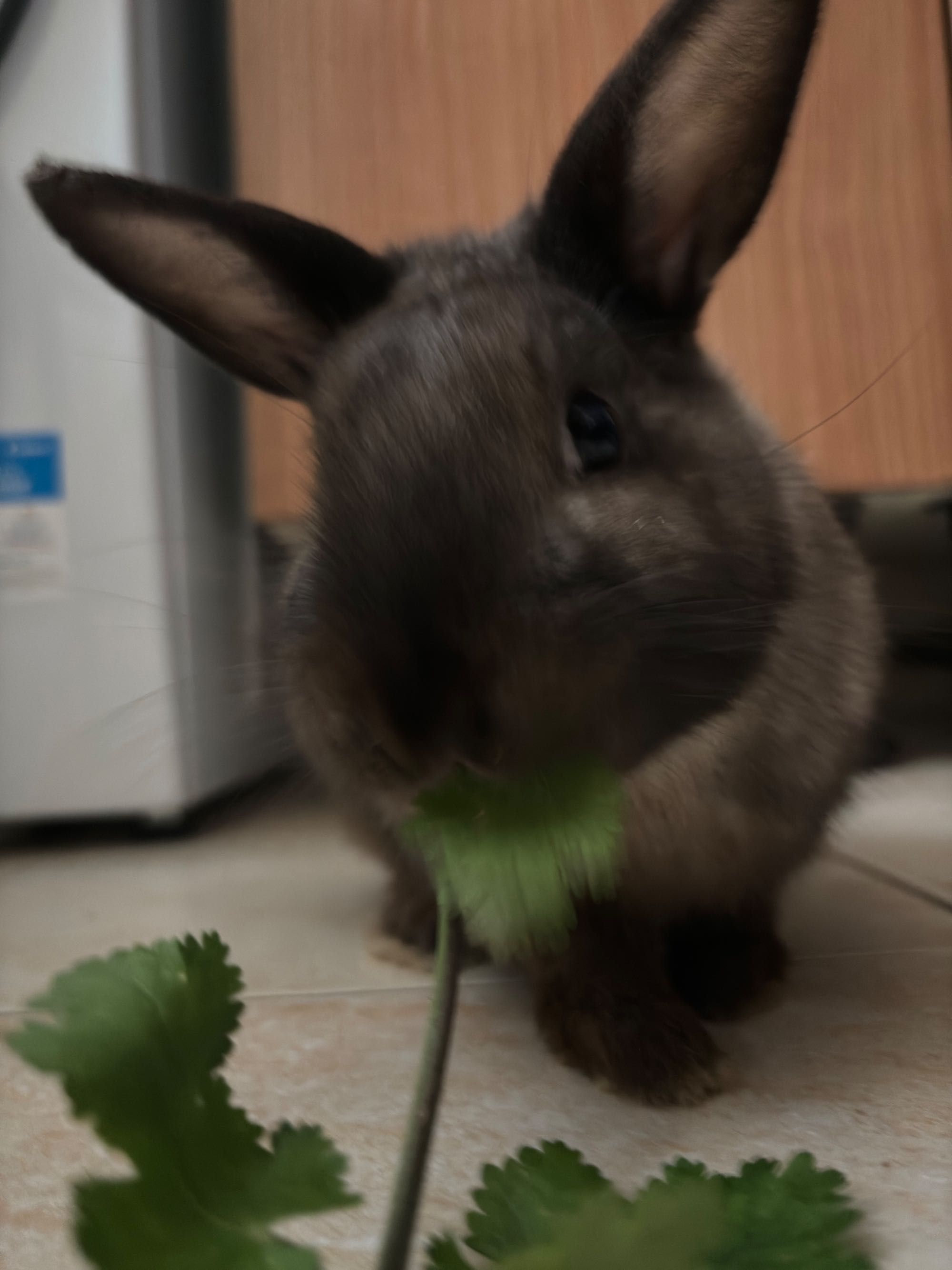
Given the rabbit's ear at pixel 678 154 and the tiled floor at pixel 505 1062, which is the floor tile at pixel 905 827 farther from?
the rabbit's ear at pixel 678 154

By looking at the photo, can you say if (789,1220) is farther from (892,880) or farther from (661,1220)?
(892,880)

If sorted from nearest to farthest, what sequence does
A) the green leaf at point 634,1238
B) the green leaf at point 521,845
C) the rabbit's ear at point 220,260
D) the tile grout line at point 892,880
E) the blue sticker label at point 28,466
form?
the green leaf at point 634,1238
the green leaf at point 521,845
the rabbit's ear at point 220,260
the tile grout line at point 892,880
the blue sticker label at point 28,466

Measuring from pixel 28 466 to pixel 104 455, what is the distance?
105 mm

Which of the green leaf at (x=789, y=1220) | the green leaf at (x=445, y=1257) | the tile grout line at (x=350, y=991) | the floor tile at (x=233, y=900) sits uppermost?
the green leaf at (x=445, y=1257)

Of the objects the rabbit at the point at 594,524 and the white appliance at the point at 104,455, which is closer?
the rabbit at the point at 594,524

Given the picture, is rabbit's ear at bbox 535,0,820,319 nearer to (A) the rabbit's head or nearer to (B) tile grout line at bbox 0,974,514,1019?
(A) the rabbit's head

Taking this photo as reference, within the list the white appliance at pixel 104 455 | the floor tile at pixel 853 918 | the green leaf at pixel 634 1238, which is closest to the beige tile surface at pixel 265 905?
the floor tile at pixel 853 918

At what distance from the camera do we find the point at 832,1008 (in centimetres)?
74

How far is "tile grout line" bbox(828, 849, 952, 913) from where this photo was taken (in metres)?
0.97

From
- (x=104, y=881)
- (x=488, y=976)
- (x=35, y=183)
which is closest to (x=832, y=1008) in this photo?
(x=488, y=976)

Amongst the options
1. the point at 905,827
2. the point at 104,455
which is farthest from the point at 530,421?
the point at 104,455

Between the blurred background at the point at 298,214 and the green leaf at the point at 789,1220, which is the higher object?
the blurred background at the point at 298,214

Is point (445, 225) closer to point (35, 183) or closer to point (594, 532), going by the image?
point (35, 183)

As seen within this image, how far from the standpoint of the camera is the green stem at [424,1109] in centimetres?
40
